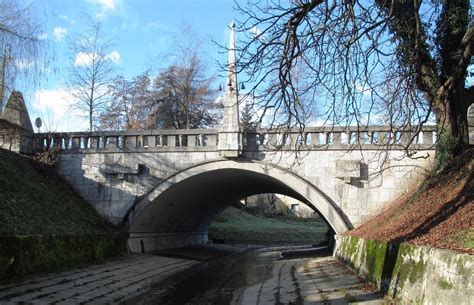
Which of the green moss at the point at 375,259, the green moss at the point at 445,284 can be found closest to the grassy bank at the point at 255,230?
the green moss at the point at 375,259

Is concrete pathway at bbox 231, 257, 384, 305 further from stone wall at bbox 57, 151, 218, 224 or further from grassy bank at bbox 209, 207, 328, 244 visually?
grassy bank at bbox 209, 207, 328, 244

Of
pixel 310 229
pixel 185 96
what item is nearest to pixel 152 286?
pixel 185 96

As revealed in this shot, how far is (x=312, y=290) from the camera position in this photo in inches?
447

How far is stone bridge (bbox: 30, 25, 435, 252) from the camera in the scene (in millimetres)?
18953

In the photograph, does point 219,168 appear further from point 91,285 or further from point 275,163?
point 91,285

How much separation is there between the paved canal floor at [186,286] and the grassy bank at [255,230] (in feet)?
62.0

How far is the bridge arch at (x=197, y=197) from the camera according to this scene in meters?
19.6

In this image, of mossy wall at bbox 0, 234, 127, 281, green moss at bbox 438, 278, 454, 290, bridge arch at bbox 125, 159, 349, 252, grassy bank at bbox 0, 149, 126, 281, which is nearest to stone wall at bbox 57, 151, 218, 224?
bridge arch at bbox 125, 159, 349, 252

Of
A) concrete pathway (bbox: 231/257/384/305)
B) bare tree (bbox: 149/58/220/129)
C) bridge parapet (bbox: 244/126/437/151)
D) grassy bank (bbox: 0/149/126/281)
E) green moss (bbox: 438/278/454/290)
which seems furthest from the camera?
bare tree (bbox: 149/58/220/129)

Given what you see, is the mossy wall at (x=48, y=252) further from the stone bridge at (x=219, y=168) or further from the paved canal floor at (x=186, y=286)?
the stone bridge at (x=219, y=168)

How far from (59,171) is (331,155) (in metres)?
12.0

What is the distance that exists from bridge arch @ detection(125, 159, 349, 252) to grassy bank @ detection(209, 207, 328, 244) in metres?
9.07

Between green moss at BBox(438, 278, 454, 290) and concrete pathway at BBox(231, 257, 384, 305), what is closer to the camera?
green moss at BBox(438, 278, 454, 290)

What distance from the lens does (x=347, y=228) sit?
18.9 meters
